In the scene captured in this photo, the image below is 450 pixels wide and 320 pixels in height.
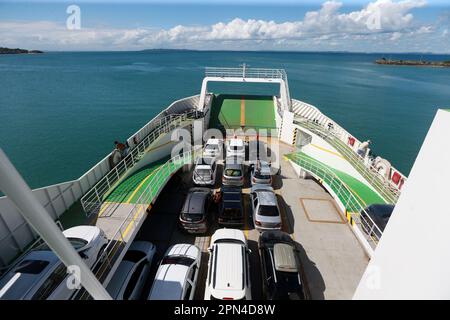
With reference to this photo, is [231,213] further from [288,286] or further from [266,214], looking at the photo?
[288,286]

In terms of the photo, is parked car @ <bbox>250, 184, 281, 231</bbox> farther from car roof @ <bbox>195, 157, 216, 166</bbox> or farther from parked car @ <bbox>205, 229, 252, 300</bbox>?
car roof @ <bbox>195, 157, 216, 166</bbox>

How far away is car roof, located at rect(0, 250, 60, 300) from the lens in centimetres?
511

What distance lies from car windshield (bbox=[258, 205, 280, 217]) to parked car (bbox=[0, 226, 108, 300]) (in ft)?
22.8

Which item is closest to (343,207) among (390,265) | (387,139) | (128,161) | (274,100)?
(390,265)

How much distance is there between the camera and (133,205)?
32.4ft

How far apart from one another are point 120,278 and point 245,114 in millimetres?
19240

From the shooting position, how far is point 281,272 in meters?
7.77

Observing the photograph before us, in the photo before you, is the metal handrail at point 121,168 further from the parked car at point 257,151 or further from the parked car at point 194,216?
the parked car at point 257,151

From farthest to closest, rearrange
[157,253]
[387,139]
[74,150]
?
[387,139] < [74,150] < [157,253]

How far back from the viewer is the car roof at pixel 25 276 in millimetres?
5109

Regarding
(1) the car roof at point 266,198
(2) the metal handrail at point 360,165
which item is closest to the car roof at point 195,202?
(1) the car roof at point 266,198

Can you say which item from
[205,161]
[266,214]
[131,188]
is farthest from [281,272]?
[205,161]
